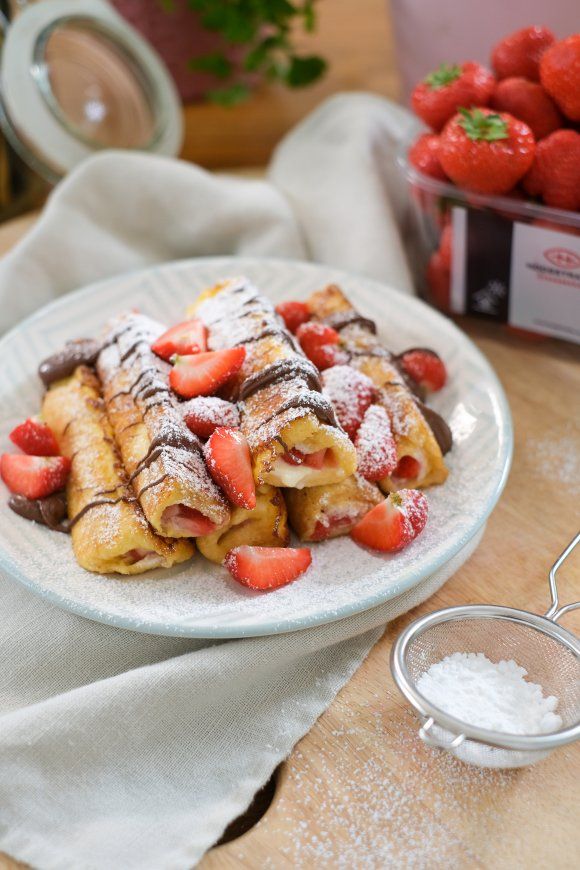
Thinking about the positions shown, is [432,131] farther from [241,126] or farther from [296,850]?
[296,850]

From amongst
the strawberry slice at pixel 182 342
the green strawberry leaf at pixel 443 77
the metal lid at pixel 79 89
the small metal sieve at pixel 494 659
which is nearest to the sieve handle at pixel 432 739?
the small metal sieve at pixel 494 659

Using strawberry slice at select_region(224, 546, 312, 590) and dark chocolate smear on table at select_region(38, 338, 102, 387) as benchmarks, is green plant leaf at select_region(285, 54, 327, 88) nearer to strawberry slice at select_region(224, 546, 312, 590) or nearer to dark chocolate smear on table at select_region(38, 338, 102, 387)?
dark chocolate smear on table at select_region(38, 338, 102, 387)

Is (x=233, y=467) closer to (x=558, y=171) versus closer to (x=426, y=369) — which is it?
(x=426, y=369)

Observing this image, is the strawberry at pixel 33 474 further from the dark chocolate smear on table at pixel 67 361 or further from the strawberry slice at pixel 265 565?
the strawberry slice at pixel 265 565

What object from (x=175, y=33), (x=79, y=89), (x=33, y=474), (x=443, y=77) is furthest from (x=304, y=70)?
(x=33, y=474)

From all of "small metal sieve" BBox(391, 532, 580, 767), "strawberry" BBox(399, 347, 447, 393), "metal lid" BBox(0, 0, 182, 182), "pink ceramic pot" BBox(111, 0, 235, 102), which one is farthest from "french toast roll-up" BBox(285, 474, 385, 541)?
"pink ceramic pot" BBox(111, 0, 235, 102)

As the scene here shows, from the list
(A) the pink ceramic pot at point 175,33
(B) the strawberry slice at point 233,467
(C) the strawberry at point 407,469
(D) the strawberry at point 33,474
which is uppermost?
(A) the pink ceramic pot at point 175,33
